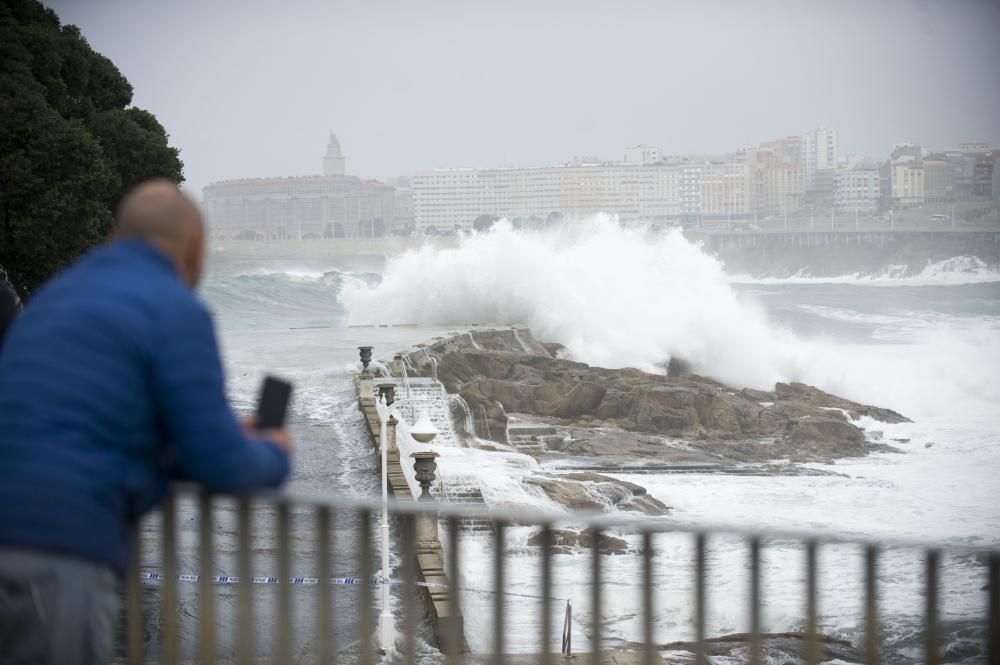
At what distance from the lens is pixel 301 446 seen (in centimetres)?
2292

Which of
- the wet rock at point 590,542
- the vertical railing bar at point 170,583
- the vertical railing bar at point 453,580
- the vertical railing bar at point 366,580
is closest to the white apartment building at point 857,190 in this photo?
the wet rock at point 590,542

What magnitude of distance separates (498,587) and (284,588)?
0.66 meters

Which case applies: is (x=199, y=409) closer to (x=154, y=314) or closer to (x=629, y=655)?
(x=154, y=314)

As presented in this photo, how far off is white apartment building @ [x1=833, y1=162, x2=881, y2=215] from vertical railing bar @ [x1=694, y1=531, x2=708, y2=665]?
18932 cm

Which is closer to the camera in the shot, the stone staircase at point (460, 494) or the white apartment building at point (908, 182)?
the stone staircase at point (460, 494)

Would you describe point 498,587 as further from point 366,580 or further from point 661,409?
point 661,409

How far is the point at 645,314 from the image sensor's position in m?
56.3

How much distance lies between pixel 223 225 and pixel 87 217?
178983mm

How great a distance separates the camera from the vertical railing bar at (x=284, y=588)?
380 cm

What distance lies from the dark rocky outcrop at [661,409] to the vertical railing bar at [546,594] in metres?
24.7

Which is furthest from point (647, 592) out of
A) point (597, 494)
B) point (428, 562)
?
point (597, 494)

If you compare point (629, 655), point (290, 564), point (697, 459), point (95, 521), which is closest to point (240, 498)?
point (290, 564)

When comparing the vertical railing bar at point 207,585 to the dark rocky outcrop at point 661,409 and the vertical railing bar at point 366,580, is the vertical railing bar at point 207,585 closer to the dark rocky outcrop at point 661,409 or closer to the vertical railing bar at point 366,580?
the vertical railing bar at point 366,580

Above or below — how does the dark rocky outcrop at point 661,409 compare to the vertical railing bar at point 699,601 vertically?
below
